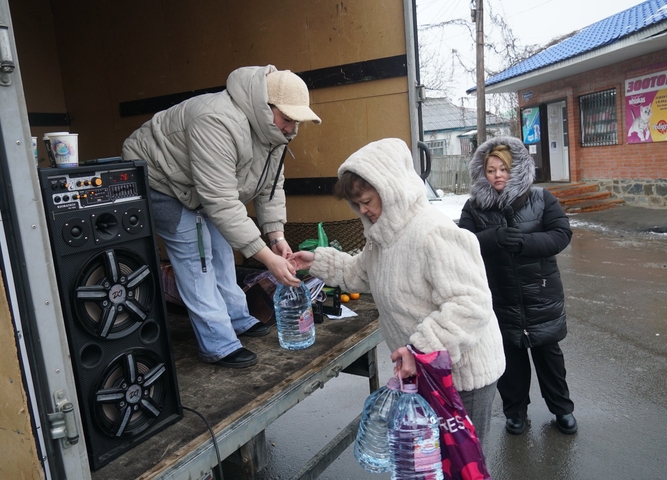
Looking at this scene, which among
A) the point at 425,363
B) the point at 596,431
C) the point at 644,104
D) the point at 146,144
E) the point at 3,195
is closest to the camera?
the point at 3,195

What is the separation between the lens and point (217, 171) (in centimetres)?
240

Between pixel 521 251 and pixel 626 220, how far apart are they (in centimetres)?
919

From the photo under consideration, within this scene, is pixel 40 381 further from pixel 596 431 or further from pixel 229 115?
pixel 596 431

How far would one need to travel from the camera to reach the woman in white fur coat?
5.86 feet

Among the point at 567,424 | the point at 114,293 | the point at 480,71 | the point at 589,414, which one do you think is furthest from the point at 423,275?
the point at 480,71

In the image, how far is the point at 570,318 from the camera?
18.5 feet

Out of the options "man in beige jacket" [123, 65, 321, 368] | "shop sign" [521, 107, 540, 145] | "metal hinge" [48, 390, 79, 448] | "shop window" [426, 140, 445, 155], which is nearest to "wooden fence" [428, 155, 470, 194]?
"shop sign" [521, 107, 540, 145]

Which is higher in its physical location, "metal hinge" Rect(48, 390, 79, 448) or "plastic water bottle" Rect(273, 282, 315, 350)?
"metal hinge" Rect(48, 390, 79, 448)

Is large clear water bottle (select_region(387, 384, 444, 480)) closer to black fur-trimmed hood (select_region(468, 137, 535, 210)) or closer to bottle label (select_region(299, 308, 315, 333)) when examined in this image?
bottle label (select_region(299, 308, 315, 333))

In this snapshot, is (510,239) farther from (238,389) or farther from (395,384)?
(238,389)

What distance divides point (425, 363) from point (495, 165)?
1.84m

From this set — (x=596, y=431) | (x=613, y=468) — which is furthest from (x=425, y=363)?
(x=596, y=431)

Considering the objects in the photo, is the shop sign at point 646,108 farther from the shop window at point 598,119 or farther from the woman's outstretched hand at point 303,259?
the woman's outstretched hand at point 303,259

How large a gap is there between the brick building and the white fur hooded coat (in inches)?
391
